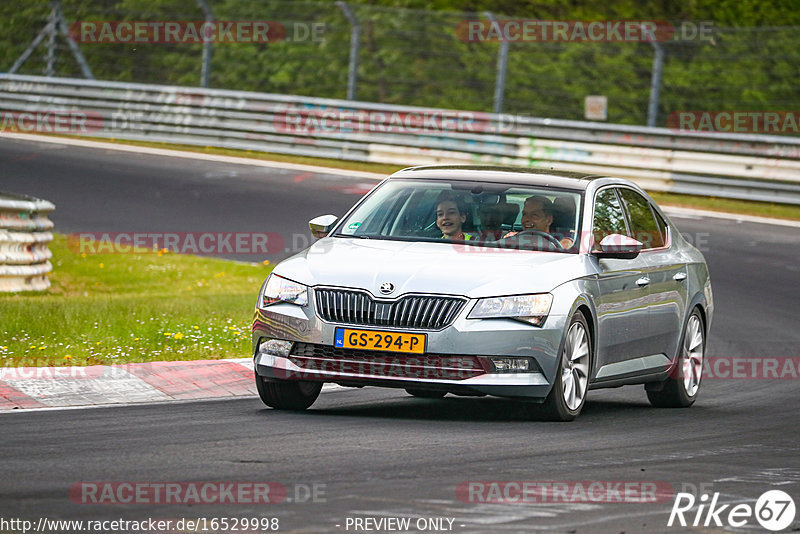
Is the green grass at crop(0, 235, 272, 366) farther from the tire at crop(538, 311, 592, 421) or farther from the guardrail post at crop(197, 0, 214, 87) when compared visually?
the guardrail post at crop(197, 0, 214, 87)

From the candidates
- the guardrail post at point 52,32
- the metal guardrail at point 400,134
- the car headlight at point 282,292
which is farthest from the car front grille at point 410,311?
the guardrail post at point 52,32

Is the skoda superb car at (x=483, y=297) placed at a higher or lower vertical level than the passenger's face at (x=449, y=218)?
lower

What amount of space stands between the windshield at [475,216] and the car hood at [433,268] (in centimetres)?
23

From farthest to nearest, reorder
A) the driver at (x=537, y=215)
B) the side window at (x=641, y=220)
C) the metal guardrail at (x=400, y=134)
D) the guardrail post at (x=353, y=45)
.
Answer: the guardrail post at (x=353, y=45)
the metal guardrail at (x=400, y=134)
the side window at (x=641, y=220)
the driver at (x=537, y=215)

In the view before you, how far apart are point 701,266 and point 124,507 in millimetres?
6599

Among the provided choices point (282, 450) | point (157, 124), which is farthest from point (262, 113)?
point (282, 450)

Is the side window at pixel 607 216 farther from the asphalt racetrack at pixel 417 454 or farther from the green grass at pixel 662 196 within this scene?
the green grass at pixel 662 196

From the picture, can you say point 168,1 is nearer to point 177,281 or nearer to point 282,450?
point 177,281

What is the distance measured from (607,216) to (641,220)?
25.5 inches

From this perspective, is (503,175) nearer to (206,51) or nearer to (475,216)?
(475,216)

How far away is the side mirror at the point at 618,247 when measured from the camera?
32.3 feet

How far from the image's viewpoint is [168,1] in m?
31.2

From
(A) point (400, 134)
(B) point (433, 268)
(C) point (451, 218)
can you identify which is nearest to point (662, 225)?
(C) point (451, 218)

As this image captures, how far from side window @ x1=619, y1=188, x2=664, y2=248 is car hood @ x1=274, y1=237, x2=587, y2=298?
50.9 inches
